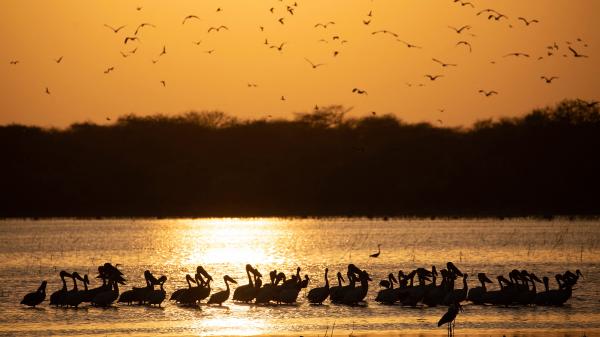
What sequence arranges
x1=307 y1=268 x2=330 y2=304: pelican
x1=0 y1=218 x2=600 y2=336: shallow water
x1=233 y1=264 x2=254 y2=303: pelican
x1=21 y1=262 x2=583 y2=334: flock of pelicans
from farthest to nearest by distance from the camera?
x1=233 y1=264 x2=254 y2=303: pelican → x1=307 y1=268 x2=330 y2=304: pelican → x1=21 y1=262 x2=583 y2=334: flock of pelicans → x1=0 y1=218 x2=600 y2=336: shallow water

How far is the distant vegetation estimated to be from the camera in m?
82.5

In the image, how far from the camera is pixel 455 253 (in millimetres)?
46281

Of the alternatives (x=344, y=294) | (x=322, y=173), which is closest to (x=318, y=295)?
(x=344, y=294)

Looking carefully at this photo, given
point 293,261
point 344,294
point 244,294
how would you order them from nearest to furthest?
point 344,294, point 244,294, point 293,261

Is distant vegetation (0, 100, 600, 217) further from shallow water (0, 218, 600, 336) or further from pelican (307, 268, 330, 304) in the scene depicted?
pelican (307, 268, 330, 304)

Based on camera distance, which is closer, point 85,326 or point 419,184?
point 85,326

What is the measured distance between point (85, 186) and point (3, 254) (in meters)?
36.6

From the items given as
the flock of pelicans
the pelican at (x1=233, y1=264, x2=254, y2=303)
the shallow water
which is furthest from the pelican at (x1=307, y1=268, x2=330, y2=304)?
the pelican at (x1=233, y1=264, x2=254, y2=303)

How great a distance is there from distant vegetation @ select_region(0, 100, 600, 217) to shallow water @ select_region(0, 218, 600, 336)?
2.45 metres

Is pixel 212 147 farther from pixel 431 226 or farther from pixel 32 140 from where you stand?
pixel 431 226

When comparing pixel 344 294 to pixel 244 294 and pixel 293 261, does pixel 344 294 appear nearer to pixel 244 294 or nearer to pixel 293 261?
pixel 244 294

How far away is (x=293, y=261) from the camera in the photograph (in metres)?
45.2

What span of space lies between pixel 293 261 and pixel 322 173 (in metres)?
43.6

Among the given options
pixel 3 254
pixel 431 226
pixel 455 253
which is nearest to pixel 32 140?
pixel 431 226
